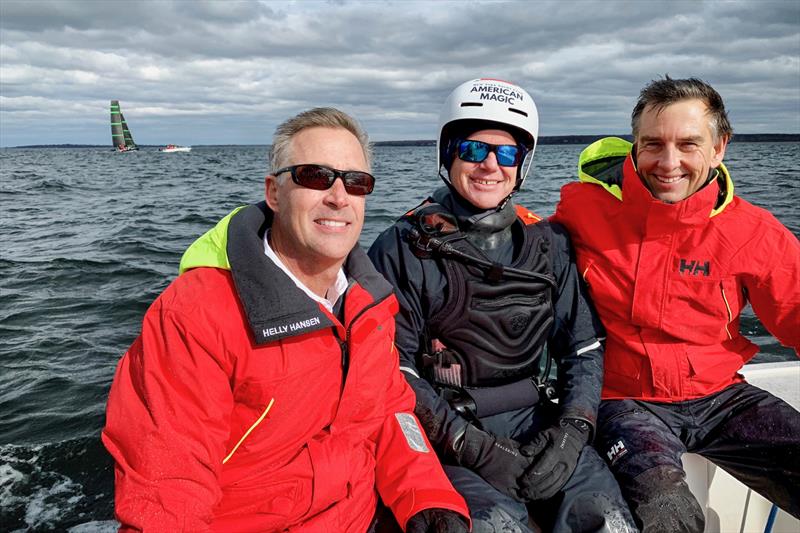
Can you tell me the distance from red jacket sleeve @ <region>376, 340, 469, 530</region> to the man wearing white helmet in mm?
207

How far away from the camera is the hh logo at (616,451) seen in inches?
122

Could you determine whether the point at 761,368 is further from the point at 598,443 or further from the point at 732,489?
the point at 598,443

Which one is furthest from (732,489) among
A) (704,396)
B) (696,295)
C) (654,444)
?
(696,295)

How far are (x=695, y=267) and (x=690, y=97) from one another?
0.98m

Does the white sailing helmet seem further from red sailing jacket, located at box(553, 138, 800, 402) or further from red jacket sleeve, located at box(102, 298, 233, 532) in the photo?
red jacket sleeve, located at box(102, 298, 233, 532)

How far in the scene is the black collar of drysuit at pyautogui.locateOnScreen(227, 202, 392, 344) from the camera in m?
2.33

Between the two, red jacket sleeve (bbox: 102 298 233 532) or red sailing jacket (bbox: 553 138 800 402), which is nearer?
red jacket sleeve (bbox: 102 298 233 532)

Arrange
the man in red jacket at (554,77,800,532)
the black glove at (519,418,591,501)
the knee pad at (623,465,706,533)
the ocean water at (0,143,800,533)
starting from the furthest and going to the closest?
the ocean water at (0,143,800,533) → the man in red jacket at (554,77,800,532) → the black glove at (519,418,591,501) → the knee pad at (623,465,706,533)

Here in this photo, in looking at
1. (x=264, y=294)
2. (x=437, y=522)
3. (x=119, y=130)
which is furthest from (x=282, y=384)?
(x=119, y=130)

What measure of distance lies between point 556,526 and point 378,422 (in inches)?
40.2

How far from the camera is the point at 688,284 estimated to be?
132 inches

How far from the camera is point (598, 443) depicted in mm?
3375

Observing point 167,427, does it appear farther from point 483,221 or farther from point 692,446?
point 692,446

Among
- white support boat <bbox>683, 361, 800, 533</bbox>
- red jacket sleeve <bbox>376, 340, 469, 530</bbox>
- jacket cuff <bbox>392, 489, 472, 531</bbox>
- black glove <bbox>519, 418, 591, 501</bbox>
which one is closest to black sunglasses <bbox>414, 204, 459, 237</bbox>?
red jacket sleeve <bbox>376, 340, 469, 530</bbox>
